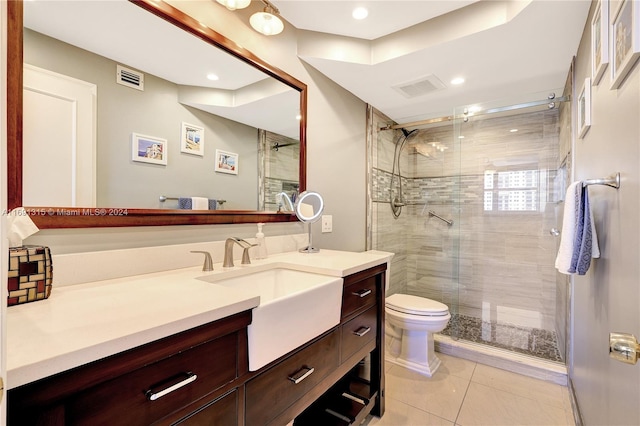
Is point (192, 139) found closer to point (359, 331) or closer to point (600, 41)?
point (359, 331)

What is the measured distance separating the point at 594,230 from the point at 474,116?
1925 mm

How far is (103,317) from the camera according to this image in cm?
68

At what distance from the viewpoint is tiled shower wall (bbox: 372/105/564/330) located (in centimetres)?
276

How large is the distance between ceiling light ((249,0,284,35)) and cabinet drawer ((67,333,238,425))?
1.47 metres

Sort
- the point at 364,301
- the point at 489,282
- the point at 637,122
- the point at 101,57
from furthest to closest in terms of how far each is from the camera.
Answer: the point at 489,282
the point at 364,301
the point at 101,57
the point at 637,122

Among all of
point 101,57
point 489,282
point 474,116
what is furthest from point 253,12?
point 489,282

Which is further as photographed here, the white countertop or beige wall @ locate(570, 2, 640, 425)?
beige wall @ locate(570, 2, 640, 425)

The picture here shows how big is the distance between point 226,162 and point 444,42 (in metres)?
1.45

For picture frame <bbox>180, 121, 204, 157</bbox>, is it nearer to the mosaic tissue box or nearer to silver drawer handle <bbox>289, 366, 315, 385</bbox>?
the mosaic tissue box

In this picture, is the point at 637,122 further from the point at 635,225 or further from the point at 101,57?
the point at 101,57

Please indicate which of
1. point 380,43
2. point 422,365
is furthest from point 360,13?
point 422,365

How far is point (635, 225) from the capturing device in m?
0.82

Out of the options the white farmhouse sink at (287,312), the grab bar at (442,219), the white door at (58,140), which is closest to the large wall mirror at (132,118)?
the white door at (58,140)

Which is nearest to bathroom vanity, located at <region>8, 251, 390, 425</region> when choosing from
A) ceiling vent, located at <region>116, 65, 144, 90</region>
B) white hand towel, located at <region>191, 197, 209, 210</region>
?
white hand towel, located at <region>191, 197, 209, 210</region>
